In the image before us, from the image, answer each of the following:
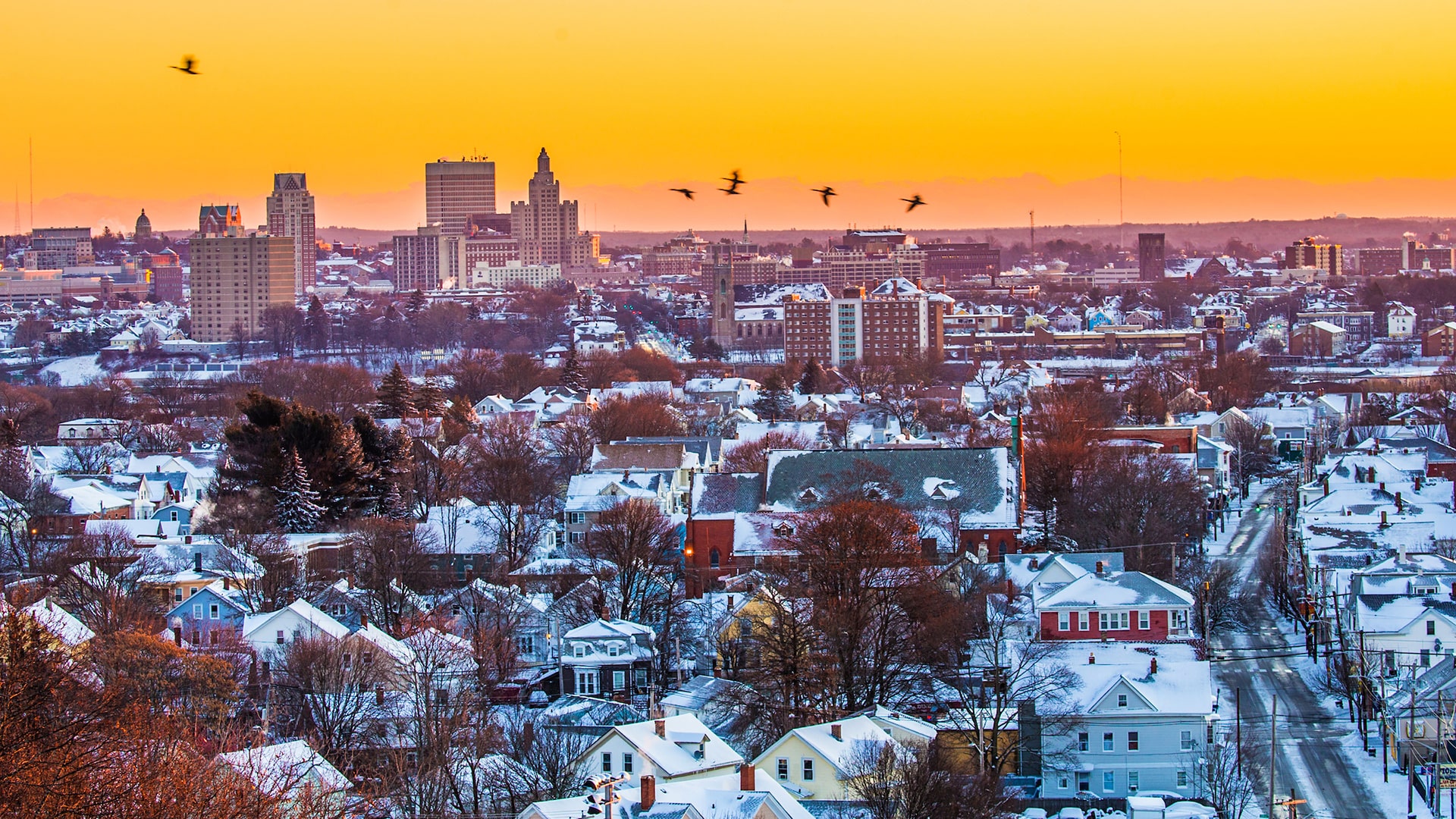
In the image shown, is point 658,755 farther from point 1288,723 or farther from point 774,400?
point 774,400

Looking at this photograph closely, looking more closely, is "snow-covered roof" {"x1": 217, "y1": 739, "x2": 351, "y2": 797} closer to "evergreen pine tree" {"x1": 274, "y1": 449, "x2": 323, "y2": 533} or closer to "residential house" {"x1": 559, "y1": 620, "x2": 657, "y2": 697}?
"residential house" {"x1": 559, "y1": 620, "x2": 657, "y2": 697}

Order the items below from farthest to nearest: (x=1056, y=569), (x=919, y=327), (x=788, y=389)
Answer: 1. (x=919, y=327)
2. (x=788, y=389)
3. (x=1056, y=569)

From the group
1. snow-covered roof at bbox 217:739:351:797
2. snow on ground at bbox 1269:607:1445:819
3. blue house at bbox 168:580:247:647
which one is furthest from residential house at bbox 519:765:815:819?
blue house at bbox 168:580:247:647

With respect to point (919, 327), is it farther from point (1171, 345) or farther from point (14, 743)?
point (14, 743)

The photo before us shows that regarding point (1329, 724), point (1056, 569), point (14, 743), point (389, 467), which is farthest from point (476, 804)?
point (389, 467)

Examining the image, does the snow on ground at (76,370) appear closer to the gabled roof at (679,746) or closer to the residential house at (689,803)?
the gabled roof at (679,746)
